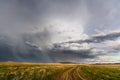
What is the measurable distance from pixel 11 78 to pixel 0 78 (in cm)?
234

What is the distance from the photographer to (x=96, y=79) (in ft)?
137

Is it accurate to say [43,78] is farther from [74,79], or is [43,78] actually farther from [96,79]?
[96,79]

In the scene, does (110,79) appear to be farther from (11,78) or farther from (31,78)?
(11,78)

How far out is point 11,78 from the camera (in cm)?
4206

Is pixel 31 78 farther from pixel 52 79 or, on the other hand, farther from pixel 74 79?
pixel 74 79

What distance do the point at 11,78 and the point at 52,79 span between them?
28.4 ft

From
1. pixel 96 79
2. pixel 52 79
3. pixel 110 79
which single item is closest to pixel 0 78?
pixel 52 79

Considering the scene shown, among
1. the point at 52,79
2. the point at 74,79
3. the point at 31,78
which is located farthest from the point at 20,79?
the point at 74,79

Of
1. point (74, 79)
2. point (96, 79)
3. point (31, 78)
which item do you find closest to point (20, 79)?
point (31, 78)

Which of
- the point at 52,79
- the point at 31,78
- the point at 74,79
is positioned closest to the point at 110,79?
the point at 74,79

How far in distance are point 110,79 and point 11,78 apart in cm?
2104

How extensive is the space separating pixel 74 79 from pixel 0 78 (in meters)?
15.6

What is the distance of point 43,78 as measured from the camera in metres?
42.9

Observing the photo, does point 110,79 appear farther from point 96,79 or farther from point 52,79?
point 52,79
